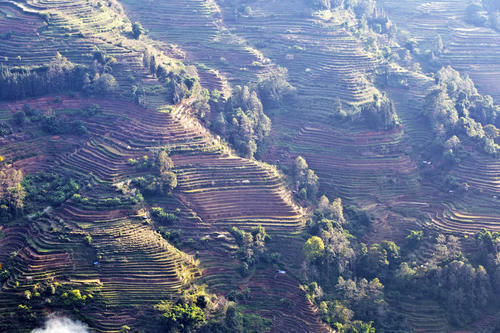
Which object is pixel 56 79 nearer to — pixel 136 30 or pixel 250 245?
pixel 136 30

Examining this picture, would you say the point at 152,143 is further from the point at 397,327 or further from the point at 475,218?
the point at 475,218

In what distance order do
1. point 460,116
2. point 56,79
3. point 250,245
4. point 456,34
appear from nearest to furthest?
point 250,245 → point 56,79 → point 460,116 → point 456,34

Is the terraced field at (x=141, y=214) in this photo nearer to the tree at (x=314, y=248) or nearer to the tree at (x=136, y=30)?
the tree at (x=314, y=248)

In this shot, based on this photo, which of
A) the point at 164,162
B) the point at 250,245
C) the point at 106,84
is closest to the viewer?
the point at 250,245

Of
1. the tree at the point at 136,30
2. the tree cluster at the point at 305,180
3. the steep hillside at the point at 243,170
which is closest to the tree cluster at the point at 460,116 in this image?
the steep hillside at the point at 243,170

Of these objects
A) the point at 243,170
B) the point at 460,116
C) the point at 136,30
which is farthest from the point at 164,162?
the point at 460,116

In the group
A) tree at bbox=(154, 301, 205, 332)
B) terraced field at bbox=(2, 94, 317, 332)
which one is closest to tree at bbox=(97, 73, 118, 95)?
terraced field at bbox=(2, 94, 317, 332)

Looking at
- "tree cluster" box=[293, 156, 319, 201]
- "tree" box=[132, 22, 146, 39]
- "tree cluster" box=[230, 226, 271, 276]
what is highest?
"tree" box=[132, 22, 146, 39]

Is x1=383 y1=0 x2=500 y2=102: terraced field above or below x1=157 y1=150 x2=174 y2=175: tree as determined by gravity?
above

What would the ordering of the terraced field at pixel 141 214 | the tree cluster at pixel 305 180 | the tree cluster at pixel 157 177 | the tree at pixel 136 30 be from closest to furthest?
the terraced field at pixel 141 214
the tree cluster at pixel 157 177
the tree cluster at pixel 305 180
the tree at pixel 136 30

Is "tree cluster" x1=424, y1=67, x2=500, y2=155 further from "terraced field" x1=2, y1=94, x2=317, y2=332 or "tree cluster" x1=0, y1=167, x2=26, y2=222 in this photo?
"tree cluster" x1=0, y1=167, x2=26, y2=222
